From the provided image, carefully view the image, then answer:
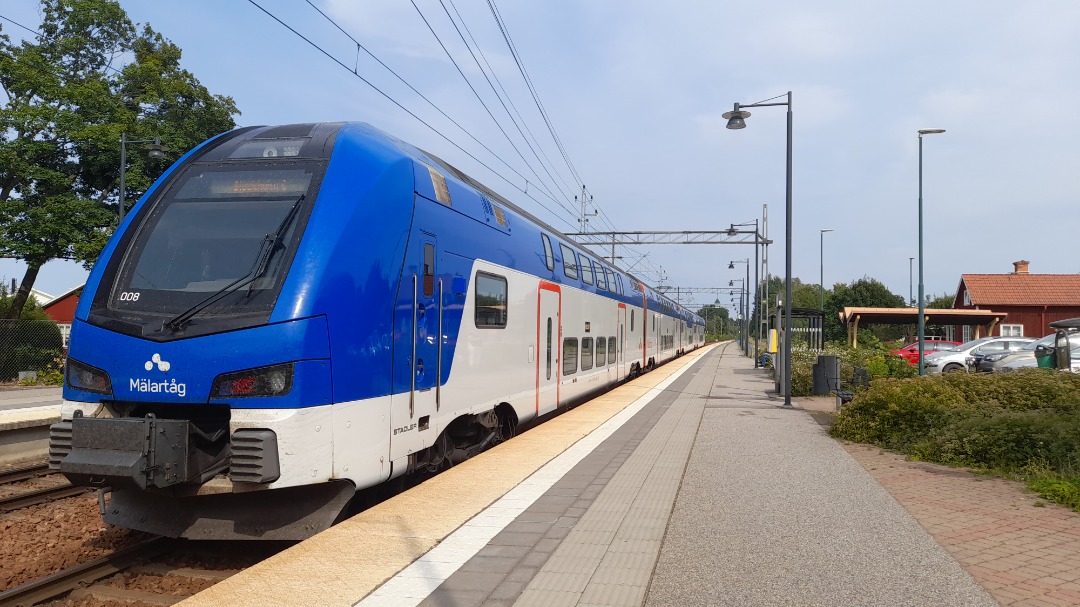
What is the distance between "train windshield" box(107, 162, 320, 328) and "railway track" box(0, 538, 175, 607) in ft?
5.92

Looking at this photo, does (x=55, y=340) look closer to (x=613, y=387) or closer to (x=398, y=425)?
(x=613, y=387)

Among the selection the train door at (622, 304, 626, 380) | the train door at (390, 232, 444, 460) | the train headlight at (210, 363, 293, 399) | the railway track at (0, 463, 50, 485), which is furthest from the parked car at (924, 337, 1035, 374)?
the train headlight at (210, 363, 293, 399)

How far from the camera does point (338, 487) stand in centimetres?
562

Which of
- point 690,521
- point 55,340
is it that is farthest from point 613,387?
point 55,340

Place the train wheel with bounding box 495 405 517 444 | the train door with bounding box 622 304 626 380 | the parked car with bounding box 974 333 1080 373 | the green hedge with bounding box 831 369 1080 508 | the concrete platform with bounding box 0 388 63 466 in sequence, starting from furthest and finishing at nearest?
1. the parked car with bounding box 974 333 1080 373
2. the train door with bounding box 622 304 626 380
3. the concrete platform with bounding box 0 388 63 466
4. the train wheel with bounding box 495 405 517 444
5. the green hedge with bounding box 831 369 1080 508

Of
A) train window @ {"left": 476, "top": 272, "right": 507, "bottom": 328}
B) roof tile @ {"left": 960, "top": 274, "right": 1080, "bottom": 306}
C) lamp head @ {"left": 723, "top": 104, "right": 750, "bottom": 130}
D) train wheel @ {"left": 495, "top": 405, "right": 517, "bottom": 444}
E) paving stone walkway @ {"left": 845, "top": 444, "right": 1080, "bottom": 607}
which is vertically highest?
lamp head @ {"left": 723, "top": 104, "right": 750, "bottom": 130}

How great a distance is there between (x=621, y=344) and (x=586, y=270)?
4.99m

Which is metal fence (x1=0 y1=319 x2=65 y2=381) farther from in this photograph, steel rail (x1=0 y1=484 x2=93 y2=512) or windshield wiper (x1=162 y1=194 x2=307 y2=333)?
windshield wiper (x1=162 y1=194 x2=307 y2=333)

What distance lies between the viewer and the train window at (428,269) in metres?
6.80

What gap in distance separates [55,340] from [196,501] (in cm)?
2597

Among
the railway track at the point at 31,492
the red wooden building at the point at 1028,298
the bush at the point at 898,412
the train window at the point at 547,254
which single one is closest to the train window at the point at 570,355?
the train window at the point at 547,254

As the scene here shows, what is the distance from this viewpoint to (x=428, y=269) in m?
6.88

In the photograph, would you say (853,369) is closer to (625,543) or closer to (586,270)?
(586,270)

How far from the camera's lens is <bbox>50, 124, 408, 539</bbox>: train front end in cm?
508
